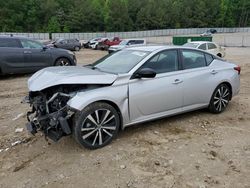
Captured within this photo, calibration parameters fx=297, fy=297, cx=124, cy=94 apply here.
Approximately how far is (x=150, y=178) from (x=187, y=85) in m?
2.15

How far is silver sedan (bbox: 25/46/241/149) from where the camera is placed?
161 inches

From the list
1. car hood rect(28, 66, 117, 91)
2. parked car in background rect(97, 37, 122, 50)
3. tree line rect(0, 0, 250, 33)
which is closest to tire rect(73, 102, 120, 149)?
car hood rect(28, 66, 117, 91)

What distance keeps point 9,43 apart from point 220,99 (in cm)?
746

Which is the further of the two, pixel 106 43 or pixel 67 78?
pixel 106 43

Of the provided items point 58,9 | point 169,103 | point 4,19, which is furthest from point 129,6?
point 169,103

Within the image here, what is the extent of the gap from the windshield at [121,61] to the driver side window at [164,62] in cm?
16

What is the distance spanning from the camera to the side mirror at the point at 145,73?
14.9ft

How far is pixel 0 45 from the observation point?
998 cm

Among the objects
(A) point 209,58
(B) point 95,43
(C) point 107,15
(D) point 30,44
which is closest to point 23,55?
(D) point 30,44

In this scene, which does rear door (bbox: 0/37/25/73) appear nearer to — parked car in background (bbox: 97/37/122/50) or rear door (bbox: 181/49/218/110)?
rear door (bbox: 181/49/218/110)

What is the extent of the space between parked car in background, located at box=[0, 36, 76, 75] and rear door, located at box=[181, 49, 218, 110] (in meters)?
6.60

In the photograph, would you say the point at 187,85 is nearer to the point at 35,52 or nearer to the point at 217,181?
the point at 217,181

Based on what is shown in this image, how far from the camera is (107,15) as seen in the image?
81688 millimetres

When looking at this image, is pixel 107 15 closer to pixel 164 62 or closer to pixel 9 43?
pixel 9 43
